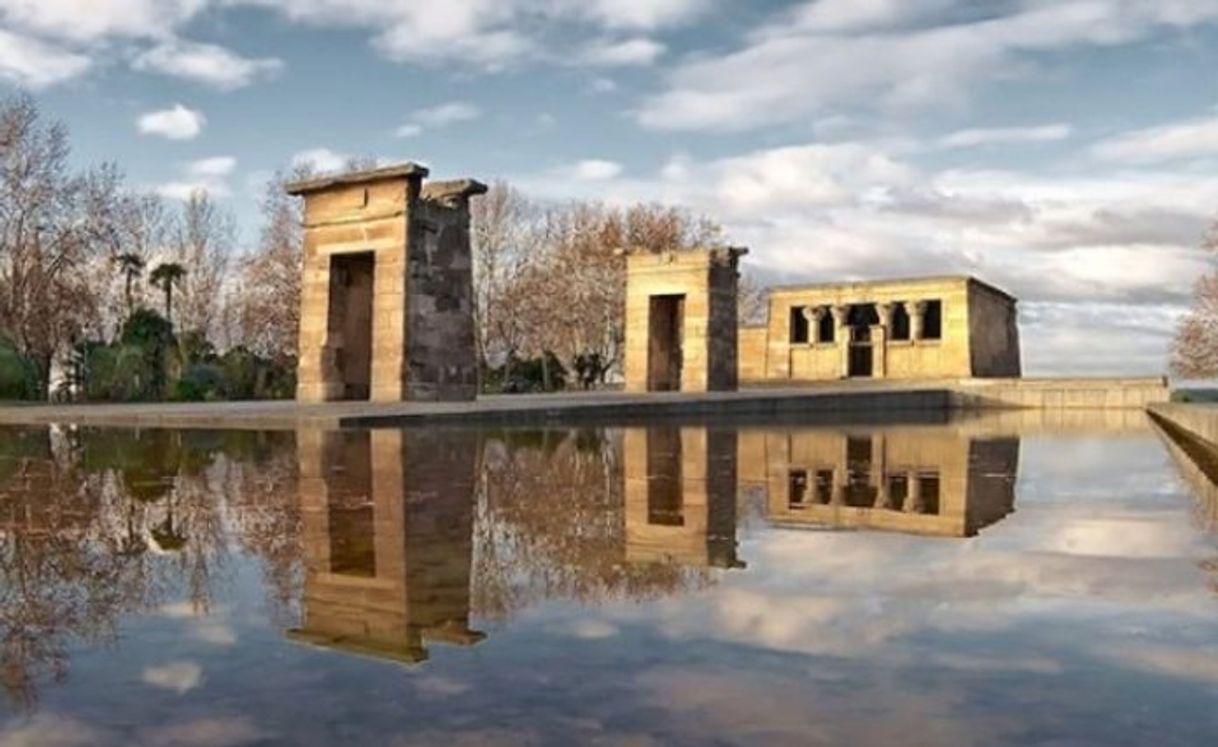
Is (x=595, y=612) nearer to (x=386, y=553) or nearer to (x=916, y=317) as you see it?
(x=386, y=553)

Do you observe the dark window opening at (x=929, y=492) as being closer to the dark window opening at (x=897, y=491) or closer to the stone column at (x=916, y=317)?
the dark window opening at (x=897, y=491)

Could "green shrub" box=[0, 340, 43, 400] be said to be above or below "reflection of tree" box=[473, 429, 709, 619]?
above

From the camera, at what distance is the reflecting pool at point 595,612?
223 cm

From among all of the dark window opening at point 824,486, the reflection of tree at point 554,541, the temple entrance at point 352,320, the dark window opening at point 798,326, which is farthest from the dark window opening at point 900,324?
the reflection of tree at point 554,541

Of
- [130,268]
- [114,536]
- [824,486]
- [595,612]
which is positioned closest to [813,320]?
[130,268]

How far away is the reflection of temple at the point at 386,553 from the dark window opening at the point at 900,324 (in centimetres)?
4061

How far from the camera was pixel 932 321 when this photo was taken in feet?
149

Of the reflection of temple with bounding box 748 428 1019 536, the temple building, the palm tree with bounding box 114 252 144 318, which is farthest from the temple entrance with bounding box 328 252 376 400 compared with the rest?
the temple building

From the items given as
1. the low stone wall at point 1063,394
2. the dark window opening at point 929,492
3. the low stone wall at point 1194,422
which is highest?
the low stone wall at point 1063,394

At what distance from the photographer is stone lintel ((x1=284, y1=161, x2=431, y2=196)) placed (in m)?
16.9

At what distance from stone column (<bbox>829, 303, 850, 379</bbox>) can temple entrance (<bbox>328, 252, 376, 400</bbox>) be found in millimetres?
28819

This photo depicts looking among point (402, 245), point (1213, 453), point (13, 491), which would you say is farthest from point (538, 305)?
point (13, 491)

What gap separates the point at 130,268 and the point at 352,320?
66.1 ft

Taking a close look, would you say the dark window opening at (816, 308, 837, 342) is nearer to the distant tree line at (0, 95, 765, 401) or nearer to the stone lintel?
the distant tree line at (0, 95, 765, 401)
